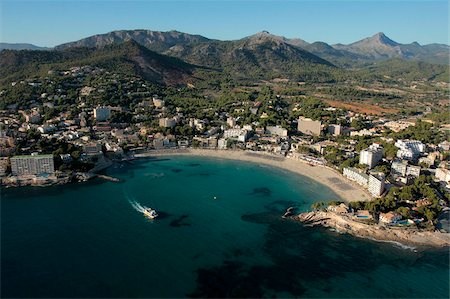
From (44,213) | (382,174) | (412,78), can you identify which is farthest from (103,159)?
(412,78)

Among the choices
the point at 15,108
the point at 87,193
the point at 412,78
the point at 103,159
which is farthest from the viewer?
the point at 412,78

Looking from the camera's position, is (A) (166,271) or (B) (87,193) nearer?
(A) (166,271)

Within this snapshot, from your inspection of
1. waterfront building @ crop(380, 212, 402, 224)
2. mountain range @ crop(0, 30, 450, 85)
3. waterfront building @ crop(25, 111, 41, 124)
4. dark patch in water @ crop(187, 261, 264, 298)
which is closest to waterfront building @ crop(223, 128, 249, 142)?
waterfront building @ crop(380, 212, 402, 224)

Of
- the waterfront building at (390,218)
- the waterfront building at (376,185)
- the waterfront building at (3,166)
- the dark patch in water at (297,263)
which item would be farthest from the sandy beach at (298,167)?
the waterfront building at (3,166)

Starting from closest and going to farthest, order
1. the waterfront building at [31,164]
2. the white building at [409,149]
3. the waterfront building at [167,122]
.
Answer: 1. the waterfront building at [31,164]
2. the white building at [409,149]
3. the waterfront building at [167,122]

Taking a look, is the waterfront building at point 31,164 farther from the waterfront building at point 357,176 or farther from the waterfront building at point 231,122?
the waterfront building at point 357,176

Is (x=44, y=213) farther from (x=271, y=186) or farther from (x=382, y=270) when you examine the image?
(x=382, y=270)
